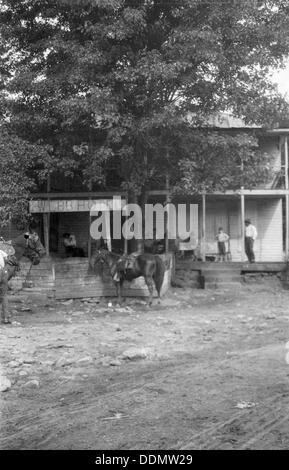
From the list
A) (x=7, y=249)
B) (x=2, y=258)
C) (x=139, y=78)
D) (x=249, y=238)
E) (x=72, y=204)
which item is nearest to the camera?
(x=2, y=258)

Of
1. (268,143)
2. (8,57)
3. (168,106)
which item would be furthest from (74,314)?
(268,143)

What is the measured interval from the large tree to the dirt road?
487cm

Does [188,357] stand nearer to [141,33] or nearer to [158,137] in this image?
[158,137]

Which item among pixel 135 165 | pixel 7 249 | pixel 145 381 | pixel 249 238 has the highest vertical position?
pixel 135 165

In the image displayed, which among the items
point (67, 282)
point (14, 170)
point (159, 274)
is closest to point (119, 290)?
point (159, 274)

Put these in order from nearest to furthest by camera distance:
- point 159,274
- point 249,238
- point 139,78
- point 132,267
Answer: point 139,78 → point 132,267 → point 159,274 → point 249,238

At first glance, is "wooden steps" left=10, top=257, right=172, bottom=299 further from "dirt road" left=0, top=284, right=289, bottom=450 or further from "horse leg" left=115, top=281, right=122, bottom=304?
"dirt road" left=0, top=284, right=289, bottom=450

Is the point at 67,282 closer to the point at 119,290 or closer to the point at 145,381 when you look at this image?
the point at 119,290

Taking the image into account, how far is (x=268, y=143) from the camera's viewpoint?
70.6 ft

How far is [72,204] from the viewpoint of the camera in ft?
59.6

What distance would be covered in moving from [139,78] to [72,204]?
552cm

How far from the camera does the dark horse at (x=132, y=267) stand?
15117mm

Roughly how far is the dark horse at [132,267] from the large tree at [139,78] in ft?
7.45

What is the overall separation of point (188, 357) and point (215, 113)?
862cm
